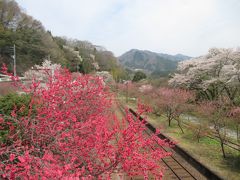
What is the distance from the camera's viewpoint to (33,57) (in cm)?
3609

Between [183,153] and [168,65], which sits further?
[168,65]

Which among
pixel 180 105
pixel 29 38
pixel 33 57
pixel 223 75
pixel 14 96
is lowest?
pixel 180 105

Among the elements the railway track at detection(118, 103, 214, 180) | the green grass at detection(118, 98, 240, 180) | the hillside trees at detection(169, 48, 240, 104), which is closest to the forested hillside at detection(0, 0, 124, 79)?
the hillside trees at detection(169, 48, 240, 104)

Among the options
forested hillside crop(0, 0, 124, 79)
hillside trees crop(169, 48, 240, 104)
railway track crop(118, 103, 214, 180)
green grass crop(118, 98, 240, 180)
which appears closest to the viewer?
railway track crop(118, 103, 214, 180)

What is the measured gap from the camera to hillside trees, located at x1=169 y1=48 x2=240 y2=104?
19.5 metres

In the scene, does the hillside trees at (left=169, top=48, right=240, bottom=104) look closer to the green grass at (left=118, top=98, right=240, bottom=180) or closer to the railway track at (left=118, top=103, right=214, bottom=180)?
the green grass at (left=118, top=98, right=240, bottom=180)

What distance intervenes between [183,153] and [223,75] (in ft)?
42.9

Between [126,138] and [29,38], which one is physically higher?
[29,38]

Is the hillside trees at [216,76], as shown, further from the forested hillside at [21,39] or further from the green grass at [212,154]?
the forested hillside at [21,39]

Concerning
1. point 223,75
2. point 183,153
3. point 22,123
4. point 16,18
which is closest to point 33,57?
point 16,18

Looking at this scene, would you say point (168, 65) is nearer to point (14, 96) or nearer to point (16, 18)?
point (16, 18)

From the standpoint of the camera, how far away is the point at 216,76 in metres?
22.4

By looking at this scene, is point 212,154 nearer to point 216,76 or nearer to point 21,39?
point 216,76

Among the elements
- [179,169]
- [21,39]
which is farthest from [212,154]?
[21,39]
